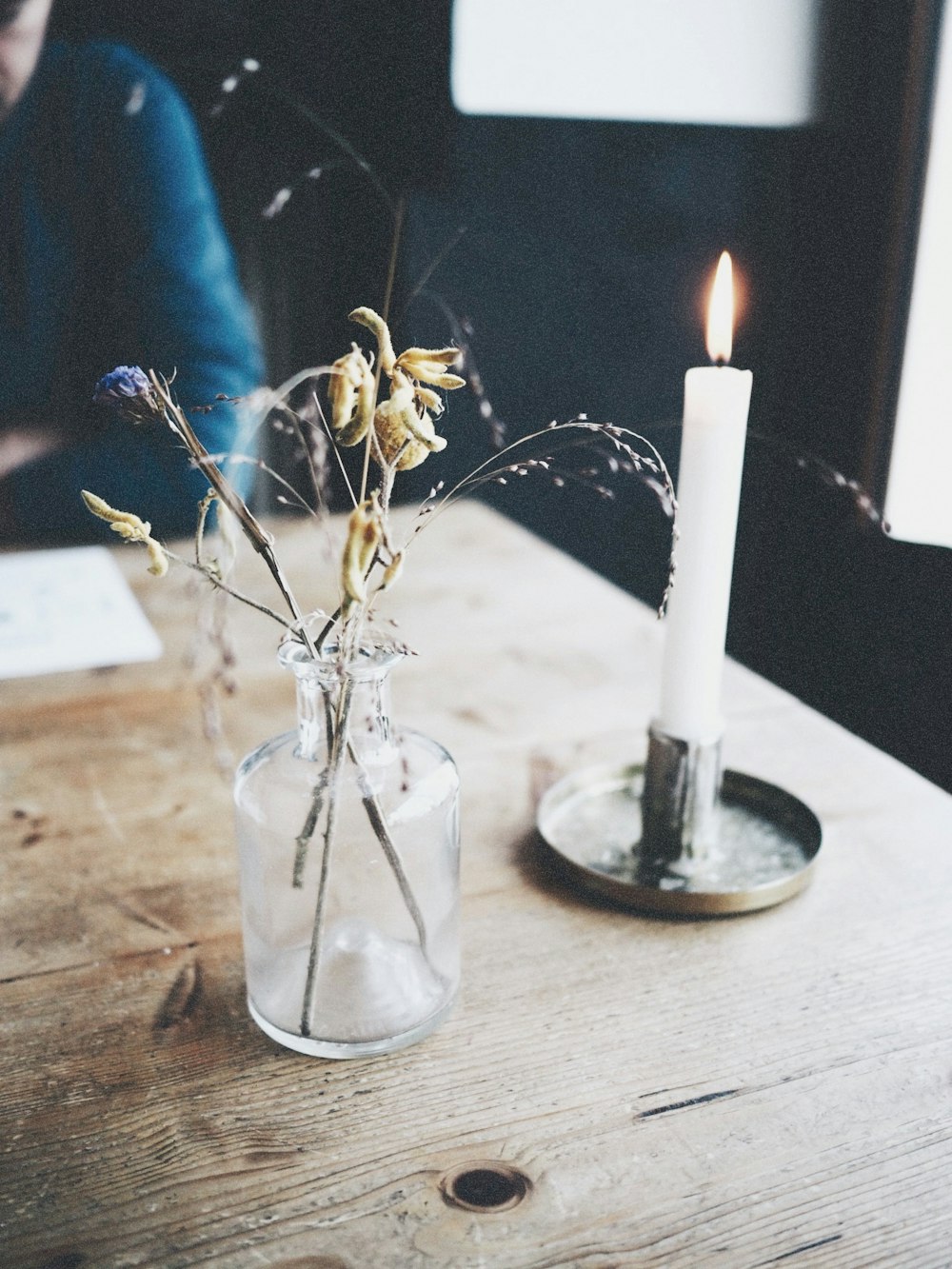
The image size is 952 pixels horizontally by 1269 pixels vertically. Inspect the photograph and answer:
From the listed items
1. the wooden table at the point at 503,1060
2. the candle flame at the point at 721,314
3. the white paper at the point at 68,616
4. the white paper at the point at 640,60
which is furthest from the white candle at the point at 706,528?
the white paper at the point at 640,60

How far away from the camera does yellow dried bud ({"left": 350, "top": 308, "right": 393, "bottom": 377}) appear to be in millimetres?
443

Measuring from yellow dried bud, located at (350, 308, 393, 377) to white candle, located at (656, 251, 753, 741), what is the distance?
211 mm

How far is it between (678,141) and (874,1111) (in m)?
1.65

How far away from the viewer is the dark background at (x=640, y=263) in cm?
154

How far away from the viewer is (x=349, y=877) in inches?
22.0

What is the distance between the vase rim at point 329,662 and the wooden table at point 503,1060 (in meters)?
0.20

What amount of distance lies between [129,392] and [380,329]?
10cm

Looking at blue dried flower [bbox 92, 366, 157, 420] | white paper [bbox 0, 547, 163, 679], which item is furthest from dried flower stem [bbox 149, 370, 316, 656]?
white paper [bbox 0, 547, 163, 679]

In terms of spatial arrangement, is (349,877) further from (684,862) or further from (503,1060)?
(684,862)

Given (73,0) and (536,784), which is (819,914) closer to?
(536,784)

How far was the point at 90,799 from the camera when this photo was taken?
804 millimetres

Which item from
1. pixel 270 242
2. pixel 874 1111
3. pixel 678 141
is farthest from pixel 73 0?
pixel 874 1111

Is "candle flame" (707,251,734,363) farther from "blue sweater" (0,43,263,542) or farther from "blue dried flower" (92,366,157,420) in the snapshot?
"blue sweater" (0,43,263,542)

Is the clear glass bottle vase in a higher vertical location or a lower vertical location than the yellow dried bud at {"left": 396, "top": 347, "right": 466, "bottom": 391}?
lower
